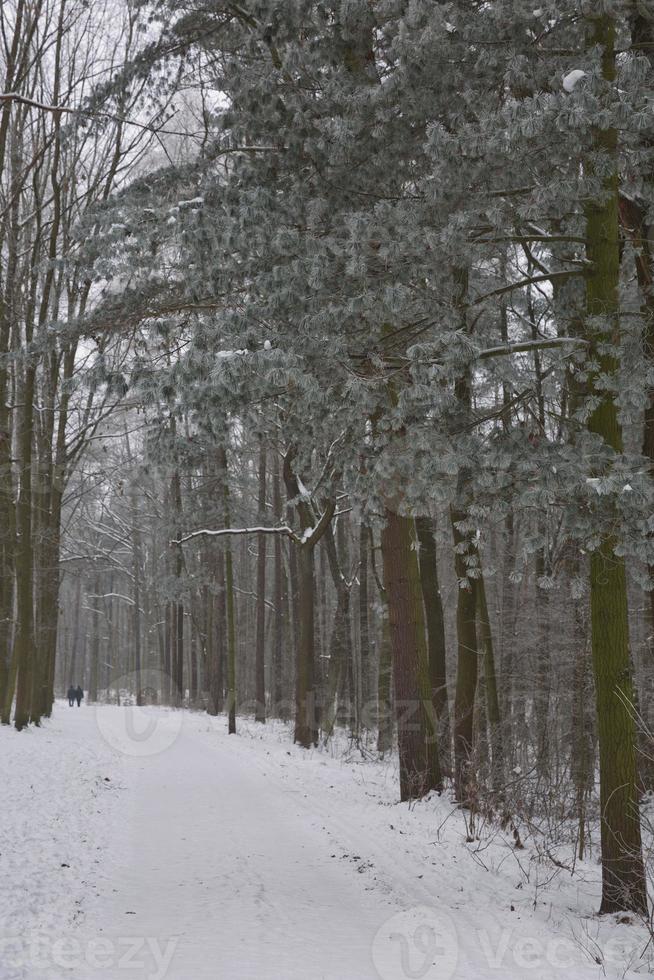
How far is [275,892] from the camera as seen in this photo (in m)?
6.73

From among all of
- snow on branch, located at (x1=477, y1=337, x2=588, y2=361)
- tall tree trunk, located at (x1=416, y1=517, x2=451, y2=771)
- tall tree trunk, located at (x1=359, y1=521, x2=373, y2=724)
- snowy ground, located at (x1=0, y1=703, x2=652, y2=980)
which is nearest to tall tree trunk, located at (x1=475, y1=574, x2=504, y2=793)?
tall tree trunk, located at (x1=416, y1=517, x2=451, y2=771)

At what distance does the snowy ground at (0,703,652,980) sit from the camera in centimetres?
500

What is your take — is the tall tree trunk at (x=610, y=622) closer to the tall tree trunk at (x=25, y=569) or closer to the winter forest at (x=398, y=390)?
the winter forest at (x=398, y=390)

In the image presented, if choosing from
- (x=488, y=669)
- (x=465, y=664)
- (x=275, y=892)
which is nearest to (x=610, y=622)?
(x=275, y=892)

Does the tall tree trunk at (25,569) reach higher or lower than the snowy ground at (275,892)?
higher

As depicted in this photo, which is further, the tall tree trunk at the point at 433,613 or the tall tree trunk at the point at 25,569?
the tall tree trunk at the point at 25,569

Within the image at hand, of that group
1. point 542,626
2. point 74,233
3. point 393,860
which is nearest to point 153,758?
point 542,626

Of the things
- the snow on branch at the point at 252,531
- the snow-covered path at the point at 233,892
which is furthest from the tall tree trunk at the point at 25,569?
the snow-covered path at the point at 233,892

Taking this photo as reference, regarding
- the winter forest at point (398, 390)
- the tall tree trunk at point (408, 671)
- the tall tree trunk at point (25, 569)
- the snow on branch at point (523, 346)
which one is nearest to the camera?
the winter forest at point (398, 390)

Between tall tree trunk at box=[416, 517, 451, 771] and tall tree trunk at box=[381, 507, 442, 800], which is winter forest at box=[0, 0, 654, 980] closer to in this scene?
tall tree trunk at box=[381, 507, 442, 800]

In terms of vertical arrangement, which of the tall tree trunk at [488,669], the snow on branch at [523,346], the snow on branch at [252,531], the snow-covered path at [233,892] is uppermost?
the snow on branch at [523,346]

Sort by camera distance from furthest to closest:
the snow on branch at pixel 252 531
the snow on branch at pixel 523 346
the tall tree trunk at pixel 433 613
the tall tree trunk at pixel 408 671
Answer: the snow on branch at pixel 252 531, the tall tree trunk at pixel 433 613, the tall tree trunk at pixel 408 671, the snow on branch at pixel 523 346

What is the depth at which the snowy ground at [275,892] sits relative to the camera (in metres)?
5.00

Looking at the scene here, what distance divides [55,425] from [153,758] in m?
10.7
